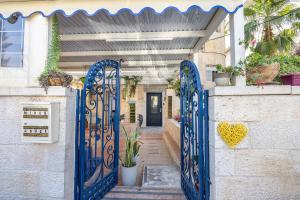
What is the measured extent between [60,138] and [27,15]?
1723 mm

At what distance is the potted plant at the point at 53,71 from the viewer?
274cm

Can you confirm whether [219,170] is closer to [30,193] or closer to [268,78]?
[268,78]

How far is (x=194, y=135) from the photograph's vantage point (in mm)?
3111

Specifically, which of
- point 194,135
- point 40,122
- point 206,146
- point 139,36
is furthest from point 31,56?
point 206,146

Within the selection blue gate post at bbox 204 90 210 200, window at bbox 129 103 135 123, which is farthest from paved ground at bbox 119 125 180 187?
window at bbox 129 103 135 123

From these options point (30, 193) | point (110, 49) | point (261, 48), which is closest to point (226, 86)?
point (30, 193)

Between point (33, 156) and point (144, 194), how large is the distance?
5.87 feet

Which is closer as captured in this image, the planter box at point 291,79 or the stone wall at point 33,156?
the planter box at point 291,79

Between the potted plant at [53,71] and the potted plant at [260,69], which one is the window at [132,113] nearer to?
the potted plant at [53,71]

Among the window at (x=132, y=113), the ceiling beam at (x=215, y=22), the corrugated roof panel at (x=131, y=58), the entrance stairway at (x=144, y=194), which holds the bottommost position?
the entrance stairway at (x=144, y=194)

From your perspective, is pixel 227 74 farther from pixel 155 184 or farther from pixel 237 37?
pixel 155 184

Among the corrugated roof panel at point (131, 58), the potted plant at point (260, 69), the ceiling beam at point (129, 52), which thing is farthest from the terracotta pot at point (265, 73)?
the corrugated roof panel at point (131, 58)

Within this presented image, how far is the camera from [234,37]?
278 cm

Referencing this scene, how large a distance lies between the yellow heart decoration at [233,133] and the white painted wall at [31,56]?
8.10 ft
